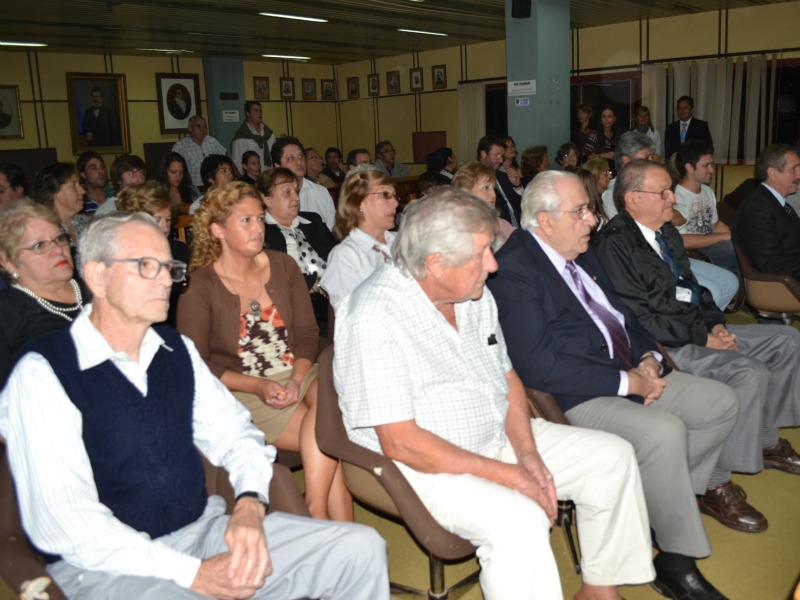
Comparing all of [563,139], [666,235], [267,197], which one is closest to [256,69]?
[563,139]

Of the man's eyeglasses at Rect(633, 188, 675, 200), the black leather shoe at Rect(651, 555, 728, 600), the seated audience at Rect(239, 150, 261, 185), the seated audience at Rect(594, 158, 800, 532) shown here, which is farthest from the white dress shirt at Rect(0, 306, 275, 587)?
the seated audience at Rect(239, 150, 261, 185)

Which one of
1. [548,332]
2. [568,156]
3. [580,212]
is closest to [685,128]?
[568,156]

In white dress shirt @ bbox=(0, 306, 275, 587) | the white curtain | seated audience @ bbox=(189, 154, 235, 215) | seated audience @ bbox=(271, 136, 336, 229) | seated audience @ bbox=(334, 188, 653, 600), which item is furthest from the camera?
the white curtain

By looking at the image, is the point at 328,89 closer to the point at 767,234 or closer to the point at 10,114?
the point at 10,114

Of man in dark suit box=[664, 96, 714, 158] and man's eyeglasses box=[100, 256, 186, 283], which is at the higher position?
man in dark suit box=[664, 96, 714, 158]

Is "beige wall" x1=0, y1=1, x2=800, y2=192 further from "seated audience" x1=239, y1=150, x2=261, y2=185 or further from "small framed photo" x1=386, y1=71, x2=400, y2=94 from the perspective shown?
"seated audience" x1=239, y1=150, x2=261, y2=185

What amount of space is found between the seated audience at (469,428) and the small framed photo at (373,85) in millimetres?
14645

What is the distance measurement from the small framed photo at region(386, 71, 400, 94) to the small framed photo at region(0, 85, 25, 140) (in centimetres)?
728

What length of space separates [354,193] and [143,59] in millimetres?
12102

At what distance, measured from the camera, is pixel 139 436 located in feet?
5.67

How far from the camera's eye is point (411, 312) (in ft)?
6.93

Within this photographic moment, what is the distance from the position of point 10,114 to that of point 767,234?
1251cm

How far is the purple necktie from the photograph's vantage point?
2.80 metres

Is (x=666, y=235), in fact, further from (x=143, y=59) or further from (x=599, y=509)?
(x=143, y=59)
